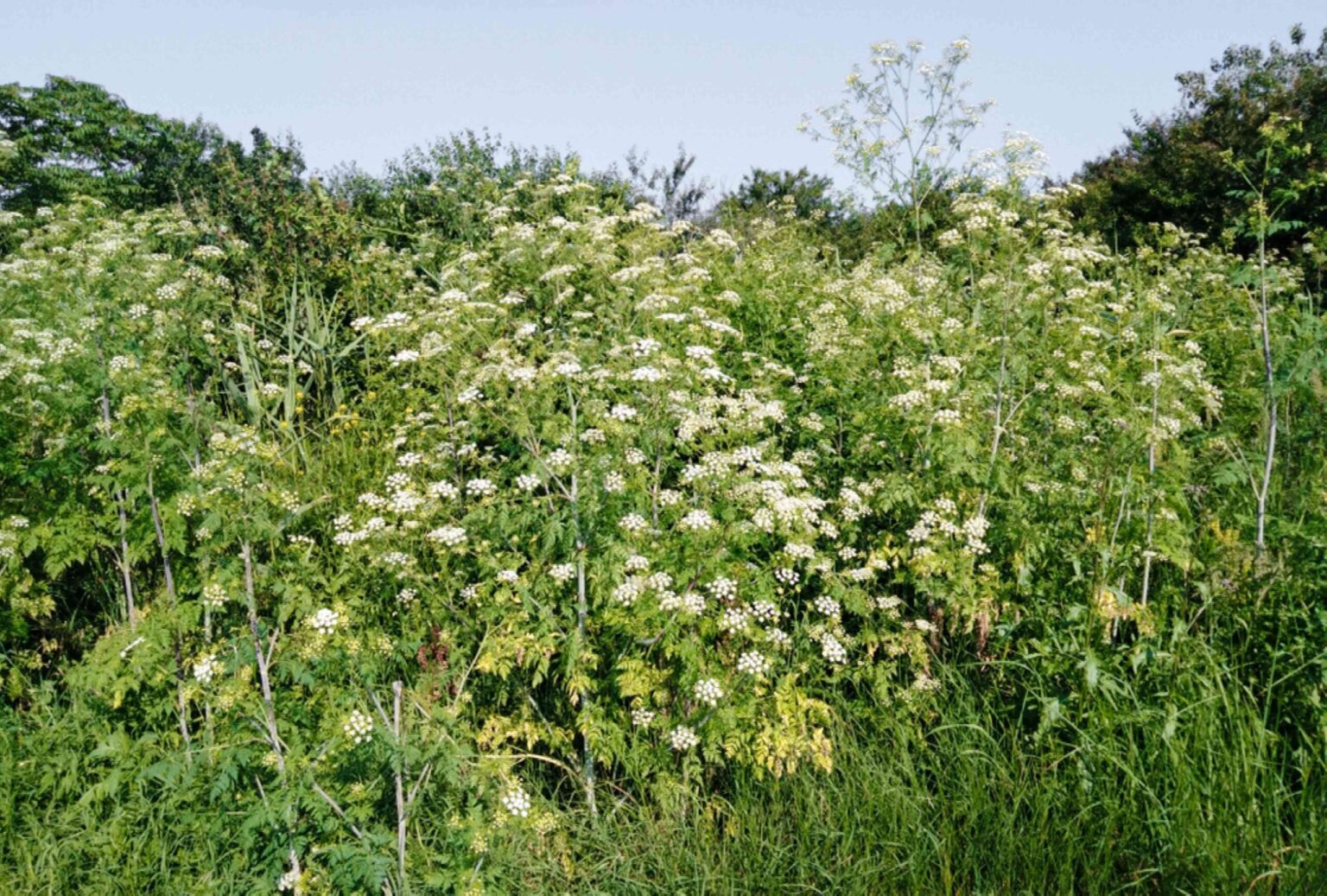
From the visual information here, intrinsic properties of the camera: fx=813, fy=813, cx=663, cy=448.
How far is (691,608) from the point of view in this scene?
2.63 meters

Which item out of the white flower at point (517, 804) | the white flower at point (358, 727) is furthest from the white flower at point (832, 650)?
the white flower at point (358, 727)

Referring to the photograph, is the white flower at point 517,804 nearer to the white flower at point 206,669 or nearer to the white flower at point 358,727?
the white flower at point 358,727

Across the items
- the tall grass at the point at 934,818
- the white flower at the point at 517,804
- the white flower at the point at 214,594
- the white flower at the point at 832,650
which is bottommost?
the tall grass at the point at 934,818

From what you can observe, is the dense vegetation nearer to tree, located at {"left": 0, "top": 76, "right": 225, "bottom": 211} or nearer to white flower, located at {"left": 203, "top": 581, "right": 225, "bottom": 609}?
white flower, located at {"left": 203, "top": 581, "right": 225, "bottom": 609}

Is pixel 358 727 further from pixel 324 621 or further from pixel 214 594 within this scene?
pixel 214 594

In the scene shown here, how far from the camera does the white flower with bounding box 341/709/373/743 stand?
2293 mm

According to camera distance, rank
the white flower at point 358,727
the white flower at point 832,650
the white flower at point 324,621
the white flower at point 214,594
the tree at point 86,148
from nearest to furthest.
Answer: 1. the white flower at point 358,727
2. the white flower at point 324,621
3. the white flower at point 214,594
4. the white flower at point 832,650
5. the tree at point 86,148

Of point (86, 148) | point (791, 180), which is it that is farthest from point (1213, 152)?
point (86, 148)

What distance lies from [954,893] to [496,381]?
2.36 m

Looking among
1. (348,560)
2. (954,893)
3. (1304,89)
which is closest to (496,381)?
(348,560)

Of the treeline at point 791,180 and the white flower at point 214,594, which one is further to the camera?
the treeline at point 791,180

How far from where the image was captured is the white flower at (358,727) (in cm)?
229

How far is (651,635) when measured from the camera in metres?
2.83

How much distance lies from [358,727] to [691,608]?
1047mm
